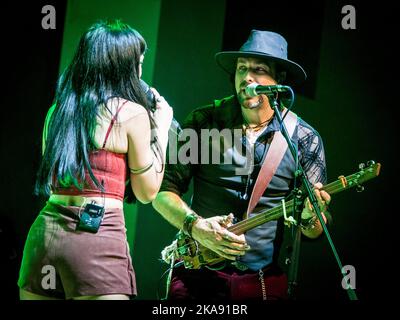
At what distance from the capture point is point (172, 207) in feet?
11.0

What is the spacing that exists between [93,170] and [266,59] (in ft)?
A: 5.38

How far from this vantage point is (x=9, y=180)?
3.95 m

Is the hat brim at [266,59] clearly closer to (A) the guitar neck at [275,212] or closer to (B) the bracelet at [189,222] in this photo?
(A) the guitar neck at [275,212]

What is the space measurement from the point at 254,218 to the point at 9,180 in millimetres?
1872

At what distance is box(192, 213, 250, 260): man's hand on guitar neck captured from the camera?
3072 millimetres

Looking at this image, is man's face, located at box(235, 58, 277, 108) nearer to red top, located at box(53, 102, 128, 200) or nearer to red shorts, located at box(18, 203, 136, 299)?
red top, located at box(53, 102, 128, 200)

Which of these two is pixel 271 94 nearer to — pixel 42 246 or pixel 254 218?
pixel 254 218

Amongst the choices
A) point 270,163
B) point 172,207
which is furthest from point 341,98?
point 172,207

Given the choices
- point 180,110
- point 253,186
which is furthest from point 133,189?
point 180,110
